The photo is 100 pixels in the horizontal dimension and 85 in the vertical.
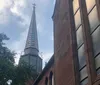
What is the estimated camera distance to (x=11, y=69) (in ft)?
61.4

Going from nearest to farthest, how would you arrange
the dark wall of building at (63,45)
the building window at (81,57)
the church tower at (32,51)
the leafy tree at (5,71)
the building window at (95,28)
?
the building window at (95,28), the building window at (81,57), the dark wall of building at (63,45), the leafy tree at (5,71), the church tower at (32,51)

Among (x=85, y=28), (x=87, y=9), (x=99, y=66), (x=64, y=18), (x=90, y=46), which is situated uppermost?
(x=64, y=18)

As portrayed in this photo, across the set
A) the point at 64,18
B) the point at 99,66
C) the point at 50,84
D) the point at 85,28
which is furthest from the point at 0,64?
the point at 99,66

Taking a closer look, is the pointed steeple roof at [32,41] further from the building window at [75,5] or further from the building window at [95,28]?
the building window at [95,28]

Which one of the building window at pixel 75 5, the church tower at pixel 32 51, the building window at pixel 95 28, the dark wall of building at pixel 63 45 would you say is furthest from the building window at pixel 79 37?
the church tower at pixel 32 51

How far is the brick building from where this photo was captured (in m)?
11.8

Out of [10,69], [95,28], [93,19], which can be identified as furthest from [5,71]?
[95,28]

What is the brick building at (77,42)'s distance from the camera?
11.8 metres

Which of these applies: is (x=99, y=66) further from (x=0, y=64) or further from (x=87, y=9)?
(x=0, y=64)

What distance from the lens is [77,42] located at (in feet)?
46.1

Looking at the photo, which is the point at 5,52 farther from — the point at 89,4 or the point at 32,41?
Result: the point at 32,41

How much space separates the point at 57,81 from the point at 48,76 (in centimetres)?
504

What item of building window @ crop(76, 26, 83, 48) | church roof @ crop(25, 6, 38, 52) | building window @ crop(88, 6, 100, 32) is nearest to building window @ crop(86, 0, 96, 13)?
building window @ crop(88, 6, 100, 32)

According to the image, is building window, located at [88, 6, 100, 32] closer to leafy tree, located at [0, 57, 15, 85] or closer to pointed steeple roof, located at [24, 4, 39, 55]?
leafy tree, located at [0, 57, 15, 85]
